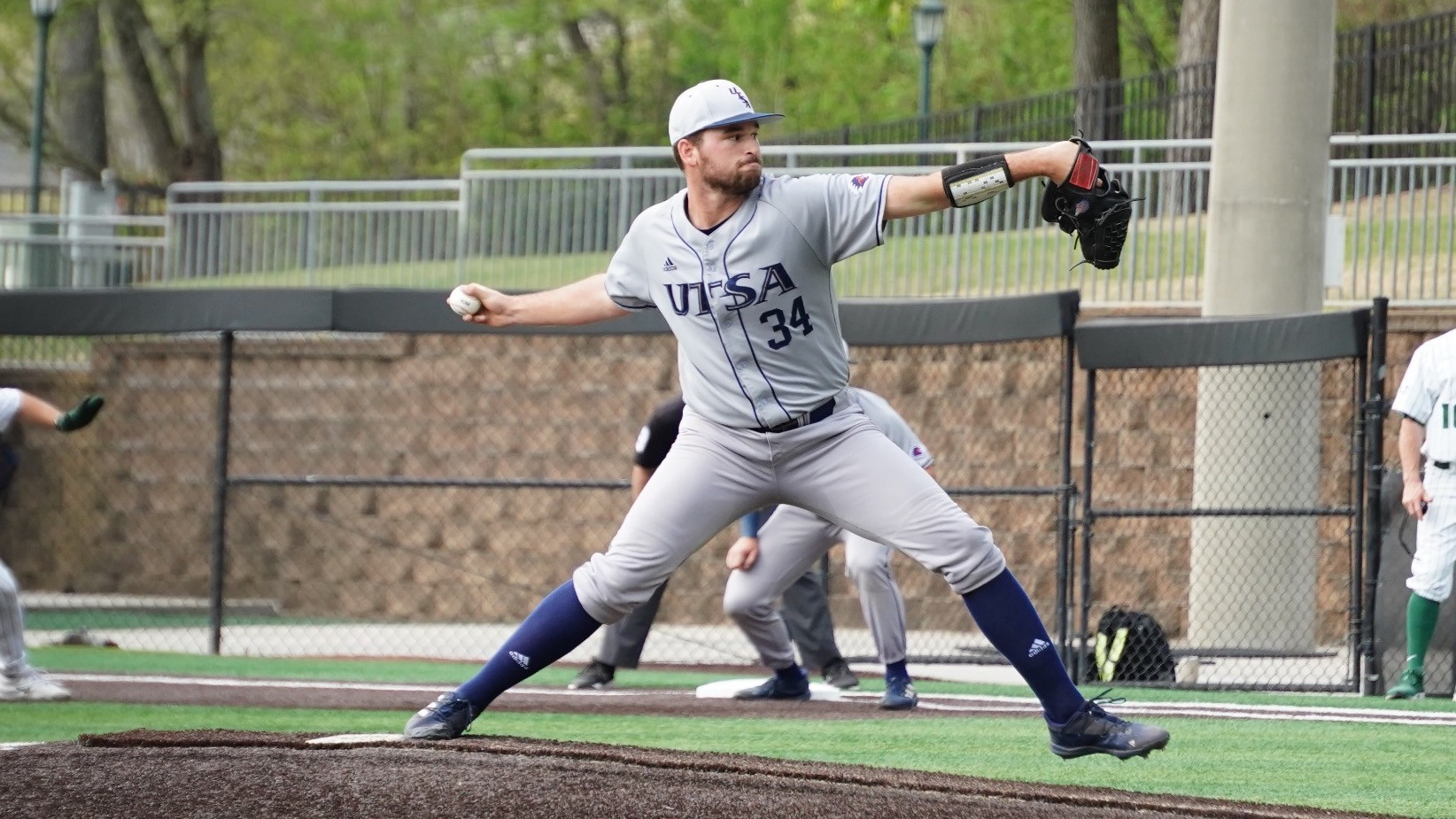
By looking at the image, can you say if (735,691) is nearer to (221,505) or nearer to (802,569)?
(802,569)

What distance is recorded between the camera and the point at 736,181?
18.9ft

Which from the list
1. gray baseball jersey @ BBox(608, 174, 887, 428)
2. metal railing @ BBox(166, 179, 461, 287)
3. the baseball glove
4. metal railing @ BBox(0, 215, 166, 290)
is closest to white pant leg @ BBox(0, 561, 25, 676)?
gray baseball jersey @ BBox(608, 174, 887, 428)

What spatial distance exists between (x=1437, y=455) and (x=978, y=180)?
4745mm

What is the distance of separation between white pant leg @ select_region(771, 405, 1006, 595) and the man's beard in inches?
29.2

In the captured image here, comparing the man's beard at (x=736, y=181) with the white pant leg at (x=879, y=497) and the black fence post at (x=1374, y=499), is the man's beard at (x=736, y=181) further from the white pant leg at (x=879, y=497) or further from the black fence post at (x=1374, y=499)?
the black fence post at (x=1374, y=499)

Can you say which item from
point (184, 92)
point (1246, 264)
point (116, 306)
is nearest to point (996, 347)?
point (1246, 264)

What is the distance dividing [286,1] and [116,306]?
60.3 ft

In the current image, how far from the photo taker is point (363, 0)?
107 ft

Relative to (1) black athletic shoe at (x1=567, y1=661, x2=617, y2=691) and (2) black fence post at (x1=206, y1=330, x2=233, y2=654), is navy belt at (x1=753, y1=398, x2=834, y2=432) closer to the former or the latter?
(1) black athletic shoe at (x1=567, y1=661, x2=617, y2=691)

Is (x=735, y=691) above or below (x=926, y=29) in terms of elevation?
below

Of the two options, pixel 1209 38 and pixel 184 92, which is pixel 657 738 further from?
pixel 184 92

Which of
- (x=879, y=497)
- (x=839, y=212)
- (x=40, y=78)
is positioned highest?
(x=40, y=78)

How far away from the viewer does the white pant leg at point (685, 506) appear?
580 centimetres

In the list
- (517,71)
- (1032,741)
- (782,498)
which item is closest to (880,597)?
(1032,741)
